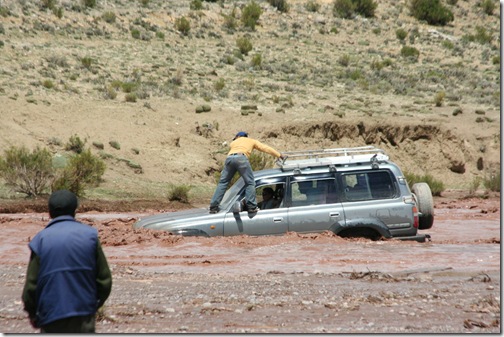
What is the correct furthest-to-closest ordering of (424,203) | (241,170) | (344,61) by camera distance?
(344,61), (424,203), (241,170)

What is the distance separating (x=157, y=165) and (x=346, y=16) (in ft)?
127

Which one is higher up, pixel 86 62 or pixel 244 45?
pixel 244 45

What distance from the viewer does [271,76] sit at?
158ft

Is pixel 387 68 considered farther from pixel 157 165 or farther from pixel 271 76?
pixel 157 165

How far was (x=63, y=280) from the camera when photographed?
5.25 m

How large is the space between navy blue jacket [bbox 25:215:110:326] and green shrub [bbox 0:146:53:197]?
1975cm

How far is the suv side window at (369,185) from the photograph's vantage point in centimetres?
1287

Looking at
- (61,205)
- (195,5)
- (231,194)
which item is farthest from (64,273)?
(195,5)

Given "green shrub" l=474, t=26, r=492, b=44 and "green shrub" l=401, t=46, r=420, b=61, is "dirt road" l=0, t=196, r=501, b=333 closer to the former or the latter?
"green shrub" l=401, t=46, r=420, b=61

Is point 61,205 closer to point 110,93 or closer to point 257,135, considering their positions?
point 257,135

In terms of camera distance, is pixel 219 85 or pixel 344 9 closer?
pixel 219 85

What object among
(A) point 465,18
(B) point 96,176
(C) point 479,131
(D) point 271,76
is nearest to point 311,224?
(B) point 96,176

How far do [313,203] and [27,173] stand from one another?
14.0 m

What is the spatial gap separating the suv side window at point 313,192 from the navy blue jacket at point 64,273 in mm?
7618
